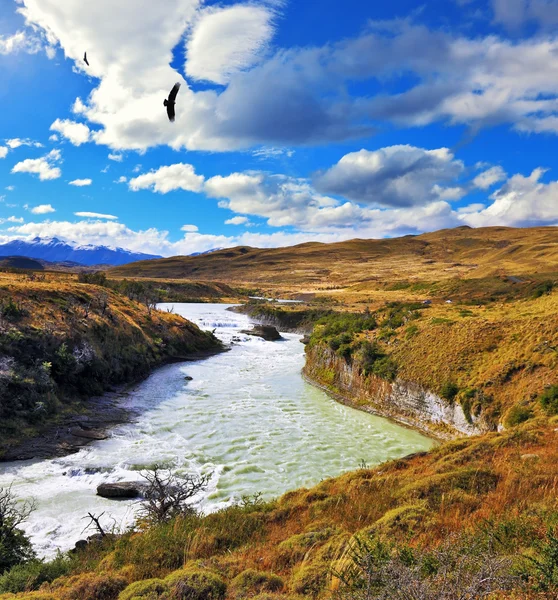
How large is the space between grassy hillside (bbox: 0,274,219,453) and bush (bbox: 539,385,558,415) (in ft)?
85.0

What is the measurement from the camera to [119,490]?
16.0m

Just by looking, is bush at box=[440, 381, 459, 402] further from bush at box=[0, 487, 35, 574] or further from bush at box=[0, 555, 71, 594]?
bush at box=[0, 487, 35, 574]

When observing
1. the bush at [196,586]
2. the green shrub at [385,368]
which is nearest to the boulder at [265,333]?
the green shrub at [385,368]

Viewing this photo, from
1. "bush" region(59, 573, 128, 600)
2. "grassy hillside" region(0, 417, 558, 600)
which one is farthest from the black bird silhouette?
"bush" region(59, 573, 128, 600)

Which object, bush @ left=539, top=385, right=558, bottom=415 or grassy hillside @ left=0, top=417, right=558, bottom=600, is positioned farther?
bush @ left=539, top=385, right=558, bottom=415

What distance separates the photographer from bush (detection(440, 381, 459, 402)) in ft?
72.7

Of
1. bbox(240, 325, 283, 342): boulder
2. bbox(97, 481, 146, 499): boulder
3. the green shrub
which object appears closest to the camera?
bbox(97, 481, 146, 499): boulder

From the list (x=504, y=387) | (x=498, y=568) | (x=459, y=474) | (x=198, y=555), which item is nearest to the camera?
(x=498, y=568)

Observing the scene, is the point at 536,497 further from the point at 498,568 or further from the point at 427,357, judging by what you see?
the point at 427,357

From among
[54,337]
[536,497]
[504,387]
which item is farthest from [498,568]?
[54,337]

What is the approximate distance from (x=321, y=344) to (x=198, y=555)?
28486 mm

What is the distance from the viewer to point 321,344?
3616 cm

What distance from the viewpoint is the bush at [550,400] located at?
57.4ft

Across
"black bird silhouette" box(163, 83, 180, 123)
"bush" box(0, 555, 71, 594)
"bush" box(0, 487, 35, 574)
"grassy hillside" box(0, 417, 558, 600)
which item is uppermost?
"black bird silhouette" box(163, 83, 180, 123)
